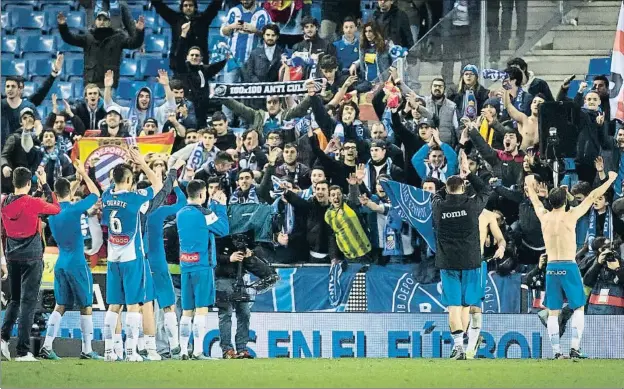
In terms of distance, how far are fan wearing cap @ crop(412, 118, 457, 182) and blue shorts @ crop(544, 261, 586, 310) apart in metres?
2.30

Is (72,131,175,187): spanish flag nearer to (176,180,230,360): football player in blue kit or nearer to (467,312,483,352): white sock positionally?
(176,180,230,360): football player in blue kit

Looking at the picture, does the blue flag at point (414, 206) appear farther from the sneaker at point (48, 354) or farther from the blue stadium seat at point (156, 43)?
the blue stadium seat at point (156, 43)

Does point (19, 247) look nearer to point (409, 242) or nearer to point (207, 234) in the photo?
point (207, 234)

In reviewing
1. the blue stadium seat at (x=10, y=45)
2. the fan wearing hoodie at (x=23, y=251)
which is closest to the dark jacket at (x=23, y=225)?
the fan wearing hoodie at (x=23, y=251)

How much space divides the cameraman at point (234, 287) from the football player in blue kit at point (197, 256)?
42 cm

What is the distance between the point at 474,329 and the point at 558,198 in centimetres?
172

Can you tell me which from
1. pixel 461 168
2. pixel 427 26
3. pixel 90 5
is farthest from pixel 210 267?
pixel 90 5

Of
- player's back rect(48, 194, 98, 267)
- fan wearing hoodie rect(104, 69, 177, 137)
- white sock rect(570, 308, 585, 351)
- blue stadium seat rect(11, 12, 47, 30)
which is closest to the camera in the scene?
player's back rect(48, 194, 98, 267)

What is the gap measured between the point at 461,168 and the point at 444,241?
1.54 metres

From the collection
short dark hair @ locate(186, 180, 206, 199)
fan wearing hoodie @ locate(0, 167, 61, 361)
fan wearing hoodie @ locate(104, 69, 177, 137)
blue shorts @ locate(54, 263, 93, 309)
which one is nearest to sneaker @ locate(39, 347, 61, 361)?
fan wearing hoodie @ locate(0, 167, 61, 361)

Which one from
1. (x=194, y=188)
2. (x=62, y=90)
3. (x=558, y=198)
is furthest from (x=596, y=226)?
(x=62, y=90)

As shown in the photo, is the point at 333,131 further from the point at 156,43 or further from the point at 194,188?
the point at 156,43

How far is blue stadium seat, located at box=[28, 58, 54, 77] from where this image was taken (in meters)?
21.4

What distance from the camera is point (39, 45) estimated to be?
21.8 metres
